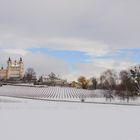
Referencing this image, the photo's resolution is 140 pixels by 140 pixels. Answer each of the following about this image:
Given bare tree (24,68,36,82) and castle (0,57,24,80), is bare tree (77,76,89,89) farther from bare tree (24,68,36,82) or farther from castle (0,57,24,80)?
castle (0,57,24,80)

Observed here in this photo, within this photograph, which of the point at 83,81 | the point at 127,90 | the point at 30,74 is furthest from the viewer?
the point at 30,74

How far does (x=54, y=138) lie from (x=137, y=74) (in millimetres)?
85857

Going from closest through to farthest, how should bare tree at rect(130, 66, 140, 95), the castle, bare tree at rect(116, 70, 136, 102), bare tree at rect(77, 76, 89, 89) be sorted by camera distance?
bare tree at rect(116, 70, 136, 102) → bare tree at rect(130, 66, 140, 95) → bare tree at rect(77, 76, 89, 89) → the castle

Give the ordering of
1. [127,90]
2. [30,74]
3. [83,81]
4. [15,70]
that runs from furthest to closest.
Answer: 1. [15,70]
2. [30,74]
3. [83,81]
4. [127,90]

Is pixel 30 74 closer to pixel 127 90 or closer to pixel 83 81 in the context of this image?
pixel 83 81

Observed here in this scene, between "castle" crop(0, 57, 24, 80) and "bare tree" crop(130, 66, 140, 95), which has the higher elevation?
"castle" crop(0, 57, 24, 80)

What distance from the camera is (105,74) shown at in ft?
471

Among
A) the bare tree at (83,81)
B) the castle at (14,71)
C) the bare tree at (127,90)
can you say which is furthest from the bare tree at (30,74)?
the bare tree at (127,90)

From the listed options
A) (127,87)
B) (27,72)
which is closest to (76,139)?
(127,87)

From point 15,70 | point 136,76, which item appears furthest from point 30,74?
point 136,76

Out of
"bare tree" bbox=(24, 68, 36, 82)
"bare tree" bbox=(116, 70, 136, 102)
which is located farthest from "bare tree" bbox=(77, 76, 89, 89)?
"bare tree" bbox=(116, 70, 136, 102)

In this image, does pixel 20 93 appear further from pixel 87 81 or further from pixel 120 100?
pixel 87 81

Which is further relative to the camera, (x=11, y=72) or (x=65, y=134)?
(x=11, y=72)

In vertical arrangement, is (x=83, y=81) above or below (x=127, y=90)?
above
